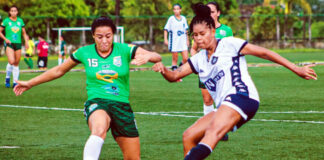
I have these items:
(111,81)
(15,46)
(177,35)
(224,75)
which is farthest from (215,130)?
(177,35)

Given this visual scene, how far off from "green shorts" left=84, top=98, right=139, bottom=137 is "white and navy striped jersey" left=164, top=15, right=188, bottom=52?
14.6 metres

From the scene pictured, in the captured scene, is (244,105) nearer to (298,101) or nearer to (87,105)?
(87,105)

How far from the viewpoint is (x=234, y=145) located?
8266mm

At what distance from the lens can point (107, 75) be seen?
21.2 ft

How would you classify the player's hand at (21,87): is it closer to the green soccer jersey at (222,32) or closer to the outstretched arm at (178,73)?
the outstretched arm at (178,73)

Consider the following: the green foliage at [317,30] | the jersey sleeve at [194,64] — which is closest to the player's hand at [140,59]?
the jersey sleeve at [194,64]

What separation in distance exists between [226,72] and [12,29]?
12755 mm

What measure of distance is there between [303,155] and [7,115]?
614 centimetres

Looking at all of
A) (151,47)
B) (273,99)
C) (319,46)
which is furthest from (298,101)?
(319,46)

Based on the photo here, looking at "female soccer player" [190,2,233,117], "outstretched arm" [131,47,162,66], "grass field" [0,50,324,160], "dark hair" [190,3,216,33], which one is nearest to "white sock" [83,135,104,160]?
"outstretched arm" [131,47,162,66]

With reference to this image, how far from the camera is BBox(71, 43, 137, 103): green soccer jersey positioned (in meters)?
6.46

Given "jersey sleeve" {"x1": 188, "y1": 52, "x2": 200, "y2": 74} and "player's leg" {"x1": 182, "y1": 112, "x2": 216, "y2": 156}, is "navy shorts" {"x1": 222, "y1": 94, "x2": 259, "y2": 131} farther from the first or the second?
"jersey sleeve" {"x1": 188, "y1": 52, "x2": 200, "y2": 74}

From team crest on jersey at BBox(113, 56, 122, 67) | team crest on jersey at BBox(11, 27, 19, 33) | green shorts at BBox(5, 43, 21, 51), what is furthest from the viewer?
team crest on jersey at BBox(11, 27, 19, 33)

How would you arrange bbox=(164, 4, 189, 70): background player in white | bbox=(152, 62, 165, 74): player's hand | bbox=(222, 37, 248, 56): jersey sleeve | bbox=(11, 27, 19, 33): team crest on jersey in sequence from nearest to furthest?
bbox=(222, 37, 248, 56): jersey sleeve
bbox=(152, 62, 165, 74): player's hand
bbox=(11, 27, 19, 33): team crest on jersey
bbox=(164, 4, 189, 70): background player in white
